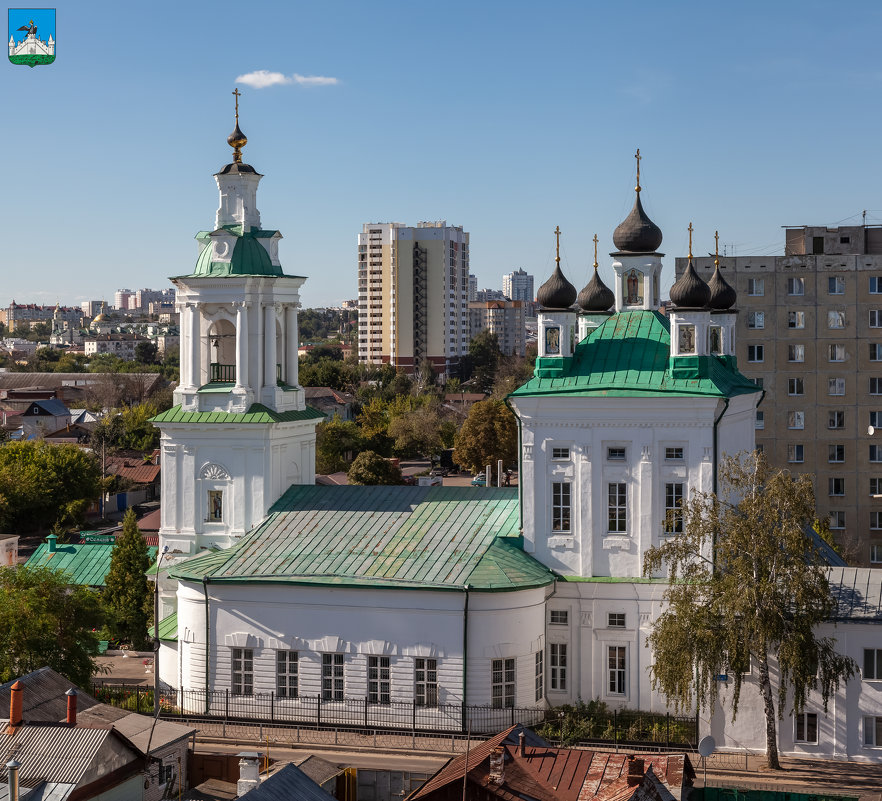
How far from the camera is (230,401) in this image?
1380 inches

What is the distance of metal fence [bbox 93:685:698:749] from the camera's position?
1176 inches

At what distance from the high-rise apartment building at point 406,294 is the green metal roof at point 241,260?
379 feet

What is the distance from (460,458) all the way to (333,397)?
139 feet

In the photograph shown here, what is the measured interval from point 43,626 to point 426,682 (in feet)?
31.6

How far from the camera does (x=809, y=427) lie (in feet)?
195

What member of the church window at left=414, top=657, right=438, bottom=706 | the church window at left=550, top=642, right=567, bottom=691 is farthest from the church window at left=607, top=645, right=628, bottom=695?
the church window at left=414, top=657, right=438, bottom=706

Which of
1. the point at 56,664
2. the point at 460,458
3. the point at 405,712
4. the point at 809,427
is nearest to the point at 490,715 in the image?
the point at 405,712

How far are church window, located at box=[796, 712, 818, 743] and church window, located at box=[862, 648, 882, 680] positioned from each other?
148cm

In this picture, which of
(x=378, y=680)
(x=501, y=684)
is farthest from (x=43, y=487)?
(x=501, y=684)

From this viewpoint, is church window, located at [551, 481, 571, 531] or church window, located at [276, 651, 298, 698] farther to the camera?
church window, located at [551, 481, 571, 531]

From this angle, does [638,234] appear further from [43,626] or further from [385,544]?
[43,626]

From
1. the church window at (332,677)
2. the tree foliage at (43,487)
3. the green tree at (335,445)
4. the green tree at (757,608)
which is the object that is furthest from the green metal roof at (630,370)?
the tree foliage at (43,487)

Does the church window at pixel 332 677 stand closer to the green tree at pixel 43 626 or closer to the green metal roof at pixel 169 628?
the green metal roof at pixel 169 628

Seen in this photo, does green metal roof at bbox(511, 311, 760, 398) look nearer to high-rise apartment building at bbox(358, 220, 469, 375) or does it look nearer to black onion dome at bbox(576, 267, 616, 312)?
black onion dome at bbox(576, 267, 616, 312)
